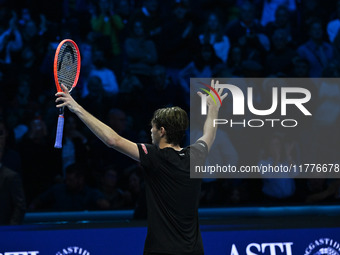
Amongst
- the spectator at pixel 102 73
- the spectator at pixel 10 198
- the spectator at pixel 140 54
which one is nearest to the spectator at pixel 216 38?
the spectator at pixel 140 54

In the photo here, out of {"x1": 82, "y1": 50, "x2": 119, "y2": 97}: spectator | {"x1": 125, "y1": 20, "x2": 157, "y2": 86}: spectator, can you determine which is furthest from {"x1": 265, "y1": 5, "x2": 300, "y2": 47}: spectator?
{"x1": 82, "y1": 50, "x2": 119, "y2": 97}: spectator

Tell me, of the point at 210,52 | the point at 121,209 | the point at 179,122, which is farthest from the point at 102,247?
the point at 210,52

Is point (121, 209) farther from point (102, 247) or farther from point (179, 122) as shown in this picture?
point (179, 122)

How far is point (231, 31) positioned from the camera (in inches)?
393

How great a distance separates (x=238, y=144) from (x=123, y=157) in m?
1.47

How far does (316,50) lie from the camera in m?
9.54

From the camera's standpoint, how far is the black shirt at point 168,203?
3846mm

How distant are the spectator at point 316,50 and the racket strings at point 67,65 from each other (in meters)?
5.30

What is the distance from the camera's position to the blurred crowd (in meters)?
7.51

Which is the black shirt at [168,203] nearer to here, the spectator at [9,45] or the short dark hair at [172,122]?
the short dark hair at [172,122]

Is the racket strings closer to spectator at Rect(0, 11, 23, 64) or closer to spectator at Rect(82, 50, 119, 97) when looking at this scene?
spectator at Rect(82, 50, 119, 97)

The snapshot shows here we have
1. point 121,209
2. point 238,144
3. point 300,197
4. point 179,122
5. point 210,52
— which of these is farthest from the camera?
point 210,52

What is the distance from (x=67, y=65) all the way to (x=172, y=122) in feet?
3.81

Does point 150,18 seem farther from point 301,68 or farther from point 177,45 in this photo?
point 301,68
